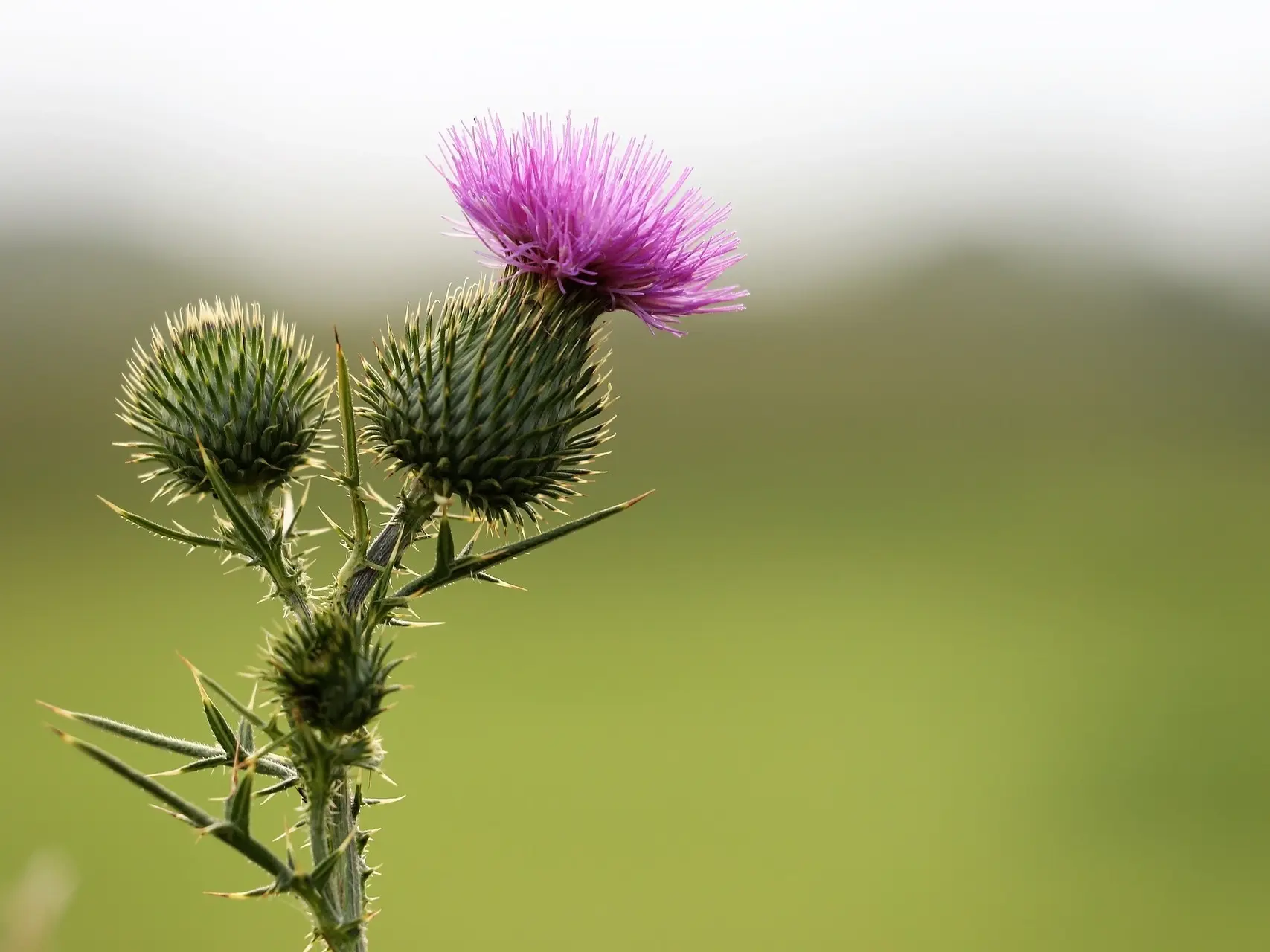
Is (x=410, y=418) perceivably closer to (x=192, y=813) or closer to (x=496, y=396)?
(x=496, y=396)

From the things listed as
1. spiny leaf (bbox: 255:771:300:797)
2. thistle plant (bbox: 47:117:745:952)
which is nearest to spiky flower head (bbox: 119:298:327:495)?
thistle plant (bbox: 47:117:745:952)

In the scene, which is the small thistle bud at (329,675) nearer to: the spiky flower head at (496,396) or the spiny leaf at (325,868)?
the spiny leaf at (325,868)

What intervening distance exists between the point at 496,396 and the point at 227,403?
0.70 m

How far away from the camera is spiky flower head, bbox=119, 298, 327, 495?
292 cm

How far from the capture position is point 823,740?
2638 cm

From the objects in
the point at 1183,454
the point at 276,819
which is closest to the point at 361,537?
the point at 276,819

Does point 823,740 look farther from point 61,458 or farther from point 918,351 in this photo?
point 61,458

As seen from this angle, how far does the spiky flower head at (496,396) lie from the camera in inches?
113

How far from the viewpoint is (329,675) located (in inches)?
90.7

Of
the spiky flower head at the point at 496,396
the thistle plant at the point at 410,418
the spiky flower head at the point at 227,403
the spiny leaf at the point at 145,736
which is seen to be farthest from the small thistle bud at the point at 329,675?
the spiky flower head at the point at 227,403

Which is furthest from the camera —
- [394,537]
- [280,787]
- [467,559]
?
[394,537]

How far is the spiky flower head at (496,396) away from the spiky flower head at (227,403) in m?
0.20

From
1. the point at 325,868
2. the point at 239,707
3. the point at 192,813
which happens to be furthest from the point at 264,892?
the point at 239,707

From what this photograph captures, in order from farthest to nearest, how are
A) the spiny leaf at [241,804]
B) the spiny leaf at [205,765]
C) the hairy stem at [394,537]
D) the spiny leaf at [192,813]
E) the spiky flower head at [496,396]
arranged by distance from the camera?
the spiky flower head at [496,396], the hairy stem at [394,537], the spiny leaf at [205,765], the spiny leaf at [241,804], the spiny leaf at [192,813]
